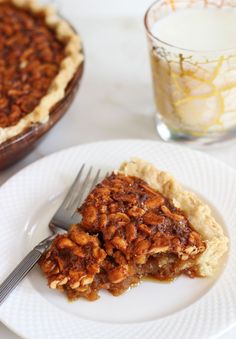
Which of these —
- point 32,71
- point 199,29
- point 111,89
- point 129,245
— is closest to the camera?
point 129,245

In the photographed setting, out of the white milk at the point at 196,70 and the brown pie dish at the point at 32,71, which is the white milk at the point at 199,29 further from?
the brown pie dish at the point at 32,71

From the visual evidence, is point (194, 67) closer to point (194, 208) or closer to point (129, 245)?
point (194, 208)

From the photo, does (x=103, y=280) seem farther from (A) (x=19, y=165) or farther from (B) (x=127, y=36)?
(B) (x=127, y=36)

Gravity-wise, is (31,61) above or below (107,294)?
above

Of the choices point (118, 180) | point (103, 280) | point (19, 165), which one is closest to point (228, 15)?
point (118, 180)

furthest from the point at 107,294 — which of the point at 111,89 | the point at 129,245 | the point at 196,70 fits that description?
the point at 111,89

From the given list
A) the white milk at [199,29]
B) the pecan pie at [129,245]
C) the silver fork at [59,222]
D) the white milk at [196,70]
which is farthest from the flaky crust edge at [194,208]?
the white milk at [199,29]
